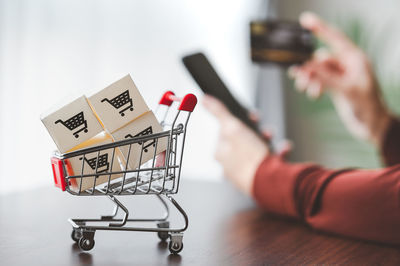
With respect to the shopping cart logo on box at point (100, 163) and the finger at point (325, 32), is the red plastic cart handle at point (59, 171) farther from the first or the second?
the finger at point (325, 32)

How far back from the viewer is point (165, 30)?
2.69m

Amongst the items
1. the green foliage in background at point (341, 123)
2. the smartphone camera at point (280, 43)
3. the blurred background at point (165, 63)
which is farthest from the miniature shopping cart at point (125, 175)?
the green foliage in background at point (341, 123)

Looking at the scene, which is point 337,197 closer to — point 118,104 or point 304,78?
point 118,104

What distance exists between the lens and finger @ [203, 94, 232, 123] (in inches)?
43.5

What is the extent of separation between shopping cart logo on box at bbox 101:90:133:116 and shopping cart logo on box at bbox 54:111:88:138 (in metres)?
0.04

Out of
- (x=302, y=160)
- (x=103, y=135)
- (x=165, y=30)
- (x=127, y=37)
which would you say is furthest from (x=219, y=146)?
(x=302, y=160)

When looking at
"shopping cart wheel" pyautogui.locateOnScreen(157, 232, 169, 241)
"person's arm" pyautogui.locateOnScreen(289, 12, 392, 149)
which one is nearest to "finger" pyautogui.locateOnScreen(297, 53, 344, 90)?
"person's arm" pyautogui.locateOnScreen(289, 12, 392, 149)

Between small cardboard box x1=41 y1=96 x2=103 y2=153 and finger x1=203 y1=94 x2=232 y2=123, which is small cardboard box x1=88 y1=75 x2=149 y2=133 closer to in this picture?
small cardboard box x1=41 y1=96 x2=103 y2=153

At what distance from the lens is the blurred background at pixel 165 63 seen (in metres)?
1.96

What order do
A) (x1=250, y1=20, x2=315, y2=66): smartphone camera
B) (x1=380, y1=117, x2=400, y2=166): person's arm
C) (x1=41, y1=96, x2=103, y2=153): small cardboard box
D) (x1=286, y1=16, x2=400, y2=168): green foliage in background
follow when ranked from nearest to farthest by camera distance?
1. (x1=41, y1=96, x2=103, y2=153): small cardboard box
2. (x1=380, y1=117, x2=400, y2=166): person's arm
3. (x1=250, y1=20, x2=315, y2=66): smartphone camera
4. (x1=286, y1=16, x2=400, y2=168): green foliage in background

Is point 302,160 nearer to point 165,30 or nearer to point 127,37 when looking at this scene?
point 165,30

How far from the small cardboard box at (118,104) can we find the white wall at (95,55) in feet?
3.75

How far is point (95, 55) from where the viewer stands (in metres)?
2.30

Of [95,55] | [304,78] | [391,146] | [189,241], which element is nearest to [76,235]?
[189,241]
